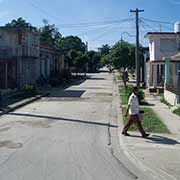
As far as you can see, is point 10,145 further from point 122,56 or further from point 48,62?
point 48,62

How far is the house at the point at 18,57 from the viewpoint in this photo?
106 feet

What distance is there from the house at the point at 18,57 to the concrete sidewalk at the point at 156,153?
63.2 ft

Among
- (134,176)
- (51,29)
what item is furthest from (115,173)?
(51,29)

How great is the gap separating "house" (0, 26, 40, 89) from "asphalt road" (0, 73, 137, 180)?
14.3 meters

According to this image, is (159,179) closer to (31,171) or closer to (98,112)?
(31,171)

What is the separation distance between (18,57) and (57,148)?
981 inches

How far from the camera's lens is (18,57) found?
115 feet

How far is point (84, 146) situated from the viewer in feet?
37.7

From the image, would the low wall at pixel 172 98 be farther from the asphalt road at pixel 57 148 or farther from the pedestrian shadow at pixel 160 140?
the pedestrian shadow at pixel 160 140

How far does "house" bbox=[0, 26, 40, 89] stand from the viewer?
3238cm

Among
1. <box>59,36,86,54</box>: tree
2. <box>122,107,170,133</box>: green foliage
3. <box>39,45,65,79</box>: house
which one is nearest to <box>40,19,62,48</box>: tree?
<box>59,36,86,54</box>: tree

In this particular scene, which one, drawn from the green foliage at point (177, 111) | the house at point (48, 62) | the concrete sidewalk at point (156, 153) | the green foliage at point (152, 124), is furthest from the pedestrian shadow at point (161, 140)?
the house at point (48, 62)

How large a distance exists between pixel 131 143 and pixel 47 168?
360 cm

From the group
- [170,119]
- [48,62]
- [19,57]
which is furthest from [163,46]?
[170,119]
